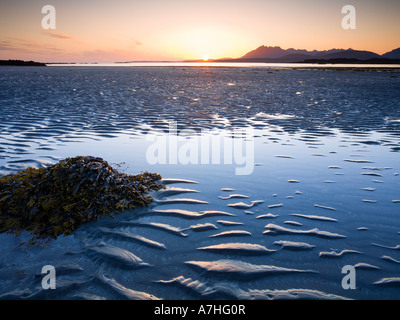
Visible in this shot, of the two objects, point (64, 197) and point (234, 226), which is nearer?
point (234, 226)

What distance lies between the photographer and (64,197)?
4.88 m

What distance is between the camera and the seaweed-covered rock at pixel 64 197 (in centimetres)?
447

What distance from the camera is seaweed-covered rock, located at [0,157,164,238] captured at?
176 inches

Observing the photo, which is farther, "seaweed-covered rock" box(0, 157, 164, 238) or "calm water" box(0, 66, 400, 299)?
"seaweed-covered rock" box(0, 157, 164, 238)

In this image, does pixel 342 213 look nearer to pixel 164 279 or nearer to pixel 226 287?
pixel 226 287

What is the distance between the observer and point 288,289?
3.22 metres

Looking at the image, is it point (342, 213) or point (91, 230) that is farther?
point (342, 213)

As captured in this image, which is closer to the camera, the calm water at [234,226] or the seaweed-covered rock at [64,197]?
the calm water at [234,226]

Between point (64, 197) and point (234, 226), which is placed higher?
point (64, 197)
